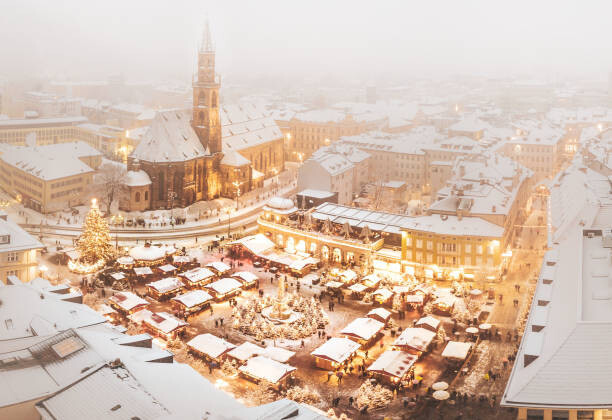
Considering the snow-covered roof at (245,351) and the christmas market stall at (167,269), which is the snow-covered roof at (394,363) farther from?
the christmas market stall at (167,269)

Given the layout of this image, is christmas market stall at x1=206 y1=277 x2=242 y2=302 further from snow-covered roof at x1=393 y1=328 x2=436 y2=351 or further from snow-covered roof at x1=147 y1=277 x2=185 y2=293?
snow-covered roof at x1=393 y1=328 x2=436 y2=351

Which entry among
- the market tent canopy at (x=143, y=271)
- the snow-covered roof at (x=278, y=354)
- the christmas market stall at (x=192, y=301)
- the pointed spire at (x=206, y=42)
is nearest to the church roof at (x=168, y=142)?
the pointed spire at (x=206, y=42)

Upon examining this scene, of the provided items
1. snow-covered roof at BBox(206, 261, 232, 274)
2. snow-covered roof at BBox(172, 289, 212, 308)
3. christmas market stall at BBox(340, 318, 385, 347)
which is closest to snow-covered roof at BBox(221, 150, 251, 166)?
snow-covered roof at BBox(206, 261, 232, 274)

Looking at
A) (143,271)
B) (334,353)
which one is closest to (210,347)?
(334,353)

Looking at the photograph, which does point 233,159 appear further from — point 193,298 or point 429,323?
point 429,323

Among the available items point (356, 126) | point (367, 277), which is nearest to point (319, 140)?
point (356, 126)

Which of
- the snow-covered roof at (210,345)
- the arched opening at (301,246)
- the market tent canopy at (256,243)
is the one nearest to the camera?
the snow-covered roof at (210,345)
